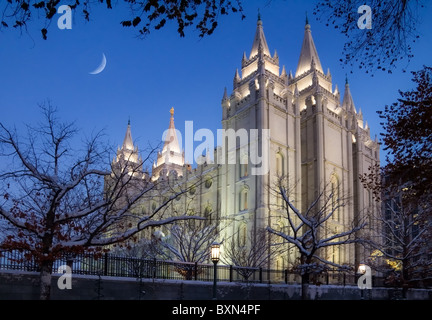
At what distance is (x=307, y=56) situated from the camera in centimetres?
5316

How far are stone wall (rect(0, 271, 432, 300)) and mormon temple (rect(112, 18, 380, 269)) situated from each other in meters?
17.8

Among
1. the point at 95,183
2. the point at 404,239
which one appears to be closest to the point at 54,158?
the point at 95,183

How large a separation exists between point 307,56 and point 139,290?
43148mm

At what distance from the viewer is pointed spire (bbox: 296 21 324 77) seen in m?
52.7

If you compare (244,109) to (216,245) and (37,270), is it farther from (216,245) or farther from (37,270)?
(37,270)

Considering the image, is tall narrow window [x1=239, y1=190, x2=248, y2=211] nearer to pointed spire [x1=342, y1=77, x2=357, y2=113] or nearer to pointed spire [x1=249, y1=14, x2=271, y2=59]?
pointed spire [x1=249, y1=14, x2=271, y2=59]

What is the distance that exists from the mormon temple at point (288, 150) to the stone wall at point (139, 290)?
17.8 meters

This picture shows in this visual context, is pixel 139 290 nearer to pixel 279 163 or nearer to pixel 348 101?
pixel 279 163

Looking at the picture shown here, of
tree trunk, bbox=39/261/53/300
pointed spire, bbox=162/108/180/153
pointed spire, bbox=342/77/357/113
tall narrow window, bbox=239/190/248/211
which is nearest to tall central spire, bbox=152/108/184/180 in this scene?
pointed spire, bbox=162/108/180/153

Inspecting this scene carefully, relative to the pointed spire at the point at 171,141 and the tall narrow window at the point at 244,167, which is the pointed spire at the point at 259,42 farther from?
the pointed spire at the point at 171,141

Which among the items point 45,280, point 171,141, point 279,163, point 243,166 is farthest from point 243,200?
point 171,141

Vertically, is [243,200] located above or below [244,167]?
below
